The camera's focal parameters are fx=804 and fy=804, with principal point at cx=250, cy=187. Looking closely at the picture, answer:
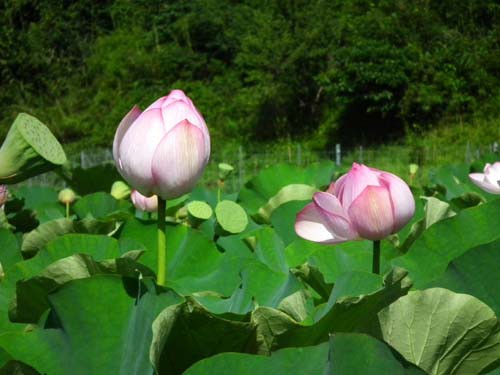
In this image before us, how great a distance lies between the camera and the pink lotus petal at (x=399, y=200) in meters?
0.52

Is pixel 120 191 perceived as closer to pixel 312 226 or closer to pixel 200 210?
pixel 200 210

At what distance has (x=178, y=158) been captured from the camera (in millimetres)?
488

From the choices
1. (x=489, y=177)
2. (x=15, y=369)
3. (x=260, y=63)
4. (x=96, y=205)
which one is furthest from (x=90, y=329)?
(x=260, y=63)

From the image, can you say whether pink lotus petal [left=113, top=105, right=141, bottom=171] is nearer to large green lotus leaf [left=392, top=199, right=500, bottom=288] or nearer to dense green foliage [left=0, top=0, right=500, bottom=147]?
large green lotus leaf [left=392, top=199, right=500, bottom=288]

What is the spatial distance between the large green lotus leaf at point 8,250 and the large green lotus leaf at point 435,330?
40 centimetres

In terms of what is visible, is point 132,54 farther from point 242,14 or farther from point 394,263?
point 394,263

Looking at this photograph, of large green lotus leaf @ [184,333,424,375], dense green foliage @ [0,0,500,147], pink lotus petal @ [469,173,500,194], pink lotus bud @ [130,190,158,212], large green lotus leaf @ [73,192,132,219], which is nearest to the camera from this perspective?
large green lotus leaf @ [184,333,424,375]

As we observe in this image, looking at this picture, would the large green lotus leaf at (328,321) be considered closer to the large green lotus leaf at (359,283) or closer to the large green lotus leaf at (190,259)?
the large green lotus leaf at (359,283)

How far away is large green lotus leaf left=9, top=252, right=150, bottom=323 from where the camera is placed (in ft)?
1.57

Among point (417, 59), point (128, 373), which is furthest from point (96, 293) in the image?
point (417, 59)

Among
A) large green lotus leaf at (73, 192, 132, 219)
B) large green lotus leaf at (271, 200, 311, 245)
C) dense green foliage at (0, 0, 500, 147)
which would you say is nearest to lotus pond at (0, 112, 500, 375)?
large green lotus leaf at (271, 200, 311, 245)

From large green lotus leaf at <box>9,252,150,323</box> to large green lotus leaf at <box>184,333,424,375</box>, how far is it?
6.5 inches

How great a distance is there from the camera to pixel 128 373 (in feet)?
1.26

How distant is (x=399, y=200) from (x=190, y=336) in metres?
0.20
